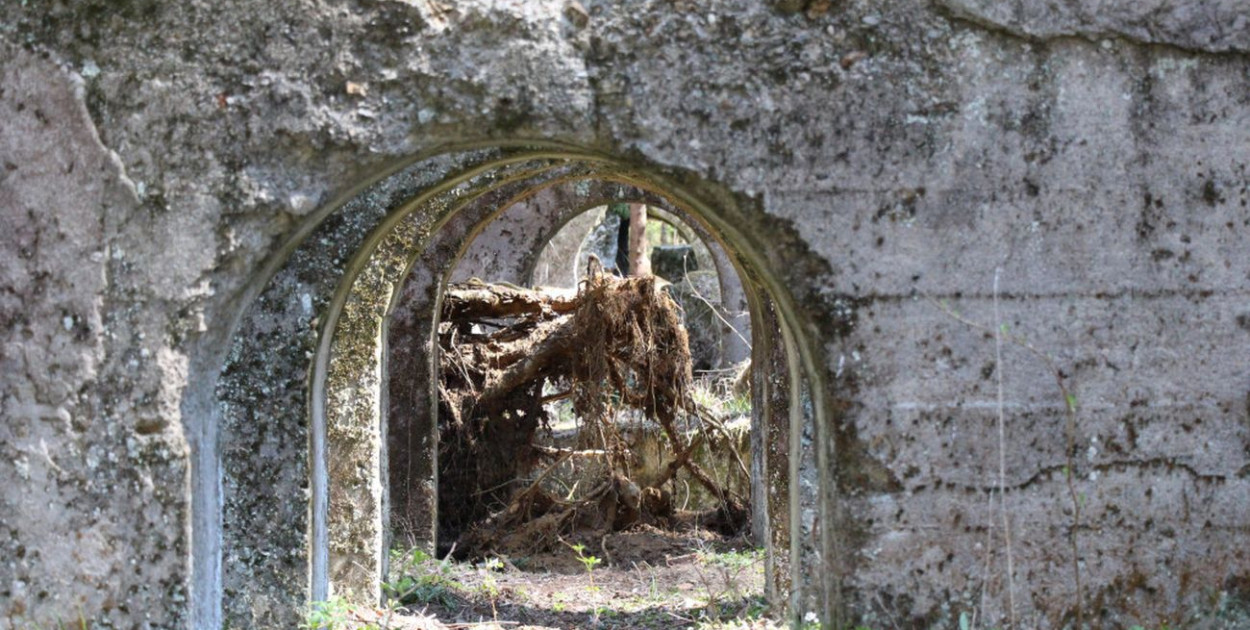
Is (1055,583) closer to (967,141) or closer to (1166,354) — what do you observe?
(1166,354)

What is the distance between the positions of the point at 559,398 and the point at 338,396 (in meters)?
3.09

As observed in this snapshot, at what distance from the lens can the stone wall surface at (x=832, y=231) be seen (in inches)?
136

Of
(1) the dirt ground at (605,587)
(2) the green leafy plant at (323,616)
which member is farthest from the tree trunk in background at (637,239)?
(2) the green leafy plant at (323,616)

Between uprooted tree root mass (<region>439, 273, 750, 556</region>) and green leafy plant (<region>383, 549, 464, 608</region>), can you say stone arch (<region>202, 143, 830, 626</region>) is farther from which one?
uprooted tree root mass (<region>439, 273, 750, 556</region>)

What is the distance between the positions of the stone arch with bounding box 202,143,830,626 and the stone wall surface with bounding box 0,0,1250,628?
130mm

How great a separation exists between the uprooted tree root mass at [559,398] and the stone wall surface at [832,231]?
5.56 metres

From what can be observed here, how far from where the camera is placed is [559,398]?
9.80 m

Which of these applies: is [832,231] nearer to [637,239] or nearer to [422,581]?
[422,581]

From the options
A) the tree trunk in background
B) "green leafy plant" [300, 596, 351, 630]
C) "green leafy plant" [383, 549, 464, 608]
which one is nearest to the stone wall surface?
"green leafy plant" [300, 596, 351, 630]

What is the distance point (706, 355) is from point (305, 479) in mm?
11101

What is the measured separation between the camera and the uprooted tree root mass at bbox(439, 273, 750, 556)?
9336 millimetres

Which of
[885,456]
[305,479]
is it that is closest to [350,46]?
[885,456]

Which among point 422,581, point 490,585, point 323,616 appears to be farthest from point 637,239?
point 323,616

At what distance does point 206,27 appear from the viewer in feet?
11.4
